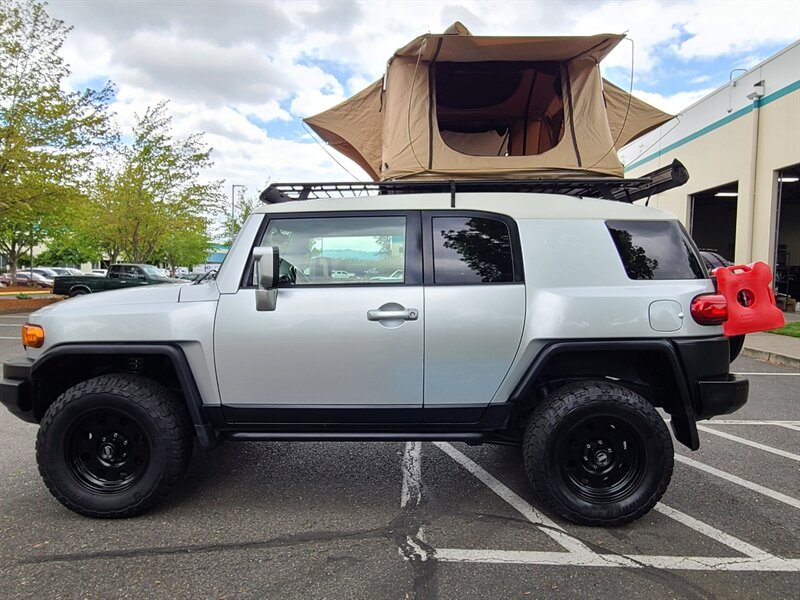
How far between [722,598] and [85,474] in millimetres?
3445

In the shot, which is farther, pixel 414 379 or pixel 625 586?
pixel 414 379

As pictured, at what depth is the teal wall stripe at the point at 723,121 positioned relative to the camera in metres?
13.1

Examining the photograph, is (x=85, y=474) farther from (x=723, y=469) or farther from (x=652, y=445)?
(x=723, y=469)

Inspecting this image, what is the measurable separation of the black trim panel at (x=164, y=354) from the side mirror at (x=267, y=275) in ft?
1.83

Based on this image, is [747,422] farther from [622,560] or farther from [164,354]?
[164,354]

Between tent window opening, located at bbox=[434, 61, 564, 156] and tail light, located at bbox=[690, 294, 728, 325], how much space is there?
259 centimetres

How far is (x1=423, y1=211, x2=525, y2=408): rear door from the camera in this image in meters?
2.98

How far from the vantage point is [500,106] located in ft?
19.3

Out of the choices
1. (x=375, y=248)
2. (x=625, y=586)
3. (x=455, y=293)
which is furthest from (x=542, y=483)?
(x=375, y=248)

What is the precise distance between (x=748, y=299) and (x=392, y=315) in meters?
2.11

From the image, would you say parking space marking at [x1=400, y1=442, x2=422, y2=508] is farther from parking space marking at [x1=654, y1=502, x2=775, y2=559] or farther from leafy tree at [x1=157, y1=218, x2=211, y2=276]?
leafy tree at [x1=157, y1=218, x2=211, y2=276]

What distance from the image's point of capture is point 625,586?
96.2 inches

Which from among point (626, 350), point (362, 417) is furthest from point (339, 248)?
point (626, 350)

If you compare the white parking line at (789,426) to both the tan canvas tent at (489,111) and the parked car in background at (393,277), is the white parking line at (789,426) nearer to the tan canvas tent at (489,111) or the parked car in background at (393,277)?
the tan canvas tent at (489,111)
